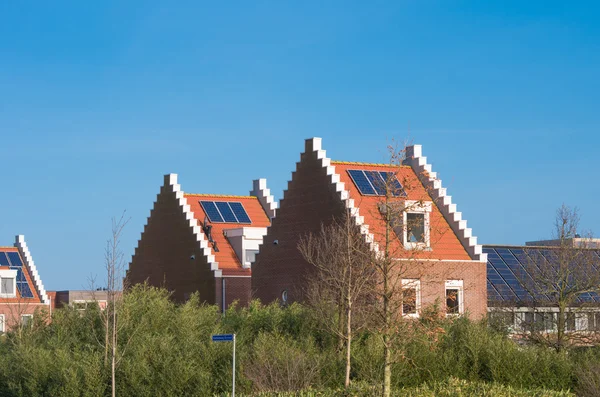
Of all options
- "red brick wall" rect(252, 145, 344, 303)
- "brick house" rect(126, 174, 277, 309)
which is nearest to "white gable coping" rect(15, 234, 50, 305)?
"brick house" rect(126, 174, 277, 309)

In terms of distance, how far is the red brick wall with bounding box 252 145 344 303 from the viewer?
42.8m

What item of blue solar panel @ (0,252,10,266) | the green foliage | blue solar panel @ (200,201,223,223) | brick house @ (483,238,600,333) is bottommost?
the green foliage

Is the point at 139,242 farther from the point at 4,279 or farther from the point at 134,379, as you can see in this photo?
the point at 134,379

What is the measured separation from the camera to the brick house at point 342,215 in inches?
1630

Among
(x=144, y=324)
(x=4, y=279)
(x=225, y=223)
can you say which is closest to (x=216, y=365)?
(x=144, y=324)

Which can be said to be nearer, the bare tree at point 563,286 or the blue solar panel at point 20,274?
the bare tree at point 563,286

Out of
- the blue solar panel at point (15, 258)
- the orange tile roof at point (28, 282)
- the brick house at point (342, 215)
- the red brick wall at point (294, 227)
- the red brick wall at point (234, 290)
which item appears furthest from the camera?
the blue solar panel at point (15, 258)

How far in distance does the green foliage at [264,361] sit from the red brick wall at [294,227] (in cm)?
845

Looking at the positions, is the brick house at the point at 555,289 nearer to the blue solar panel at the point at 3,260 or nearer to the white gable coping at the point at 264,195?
the white gable coping at the point at 264,195

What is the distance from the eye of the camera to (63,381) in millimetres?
29531

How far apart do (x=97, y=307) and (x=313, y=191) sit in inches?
502

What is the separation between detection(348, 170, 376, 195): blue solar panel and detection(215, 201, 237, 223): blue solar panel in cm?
1172

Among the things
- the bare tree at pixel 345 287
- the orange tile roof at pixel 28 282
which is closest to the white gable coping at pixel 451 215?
the bare tree at pixel 345 287

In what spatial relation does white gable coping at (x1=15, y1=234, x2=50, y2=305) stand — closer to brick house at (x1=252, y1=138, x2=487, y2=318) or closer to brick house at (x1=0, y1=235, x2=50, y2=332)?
brick house at (x1=0, y1=235, x2=50, y2=332)
